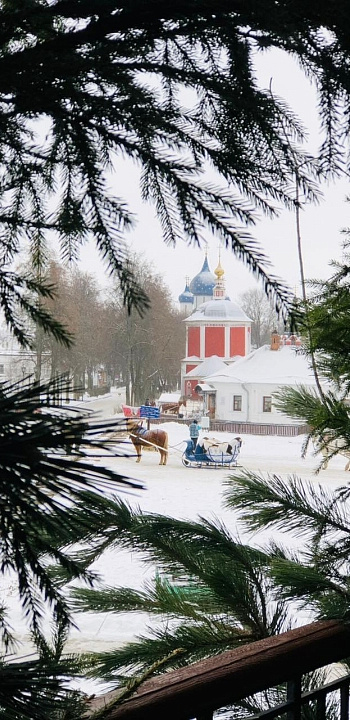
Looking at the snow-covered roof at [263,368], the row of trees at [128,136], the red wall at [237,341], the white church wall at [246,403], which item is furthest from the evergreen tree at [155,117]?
the white church wall at [246,403]

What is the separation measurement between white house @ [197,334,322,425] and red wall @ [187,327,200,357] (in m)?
1.47

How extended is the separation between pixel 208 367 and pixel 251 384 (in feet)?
8.40

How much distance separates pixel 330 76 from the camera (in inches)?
20.2

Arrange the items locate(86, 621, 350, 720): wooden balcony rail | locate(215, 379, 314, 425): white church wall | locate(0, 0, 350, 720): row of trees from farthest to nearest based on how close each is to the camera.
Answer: locate(215, 379, 314, 425): white church wall < locate(86, 621, 350, 720): wooden balcony rail < locate(0, 0, 350, 720): row of trees

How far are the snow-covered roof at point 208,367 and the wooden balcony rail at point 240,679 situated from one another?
365 inches

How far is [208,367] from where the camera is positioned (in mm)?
10820

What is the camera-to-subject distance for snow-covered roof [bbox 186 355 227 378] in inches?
411

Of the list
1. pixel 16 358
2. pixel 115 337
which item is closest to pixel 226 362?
pixel 115 337

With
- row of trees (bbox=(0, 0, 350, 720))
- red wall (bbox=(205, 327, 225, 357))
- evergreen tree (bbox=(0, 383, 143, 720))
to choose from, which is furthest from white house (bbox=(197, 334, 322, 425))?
evergreen tree (bbox=(0, 383, 143, 720))

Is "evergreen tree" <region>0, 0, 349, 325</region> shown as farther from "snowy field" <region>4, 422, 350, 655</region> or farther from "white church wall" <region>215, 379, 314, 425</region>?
"white church wall" <region>215, 379, 314, 425</region>

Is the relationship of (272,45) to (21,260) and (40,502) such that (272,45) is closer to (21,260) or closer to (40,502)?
(21,260)

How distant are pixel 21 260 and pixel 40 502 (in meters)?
0.33

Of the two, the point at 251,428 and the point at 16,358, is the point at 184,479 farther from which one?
the point at 16,358

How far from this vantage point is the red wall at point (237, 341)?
33.5 feet
